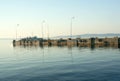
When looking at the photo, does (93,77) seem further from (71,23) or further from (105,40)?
(71,23)

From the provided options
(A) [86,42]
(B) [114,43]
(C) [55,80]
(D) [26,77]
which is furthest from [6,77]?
(A) [86,42]

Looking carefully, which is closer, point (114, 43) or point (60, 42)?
point (114, 43)

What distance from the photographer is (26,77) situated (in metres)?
26.7

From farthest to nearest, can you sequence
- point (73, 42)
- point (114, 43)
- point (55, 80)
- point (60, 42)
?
A: point (60, 42) → point (73, 42) → point (114, 43) → point (55, 80)

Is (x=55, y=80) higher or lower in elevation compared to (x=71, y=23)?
lower

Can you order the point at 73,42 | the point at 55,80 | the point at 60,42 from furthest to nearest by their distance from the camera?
the point at 60,42 < the point at 73,42 < the point at 55,80

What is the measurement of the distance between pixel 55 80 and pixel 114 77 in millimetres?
6099

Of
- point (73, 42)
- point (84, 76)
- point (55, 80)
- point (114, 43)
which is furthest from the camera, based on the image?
point (73, 42)

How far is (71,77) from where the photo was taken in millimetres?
26219

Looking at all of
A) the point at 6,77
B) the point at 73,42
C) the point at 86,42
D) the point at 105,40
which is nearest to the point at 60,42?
the point at 73,42

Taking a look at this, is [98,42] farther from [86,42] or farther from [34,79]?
[34,79]

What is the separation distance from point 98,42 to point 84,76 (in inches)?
3233

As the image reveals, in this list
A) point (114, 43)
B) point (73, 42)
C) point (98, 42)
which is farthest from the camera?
point (73, 42)

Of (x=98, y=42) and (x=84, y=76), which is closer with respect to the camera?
(x=84, y=76)
